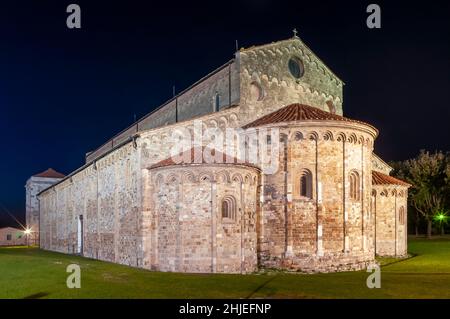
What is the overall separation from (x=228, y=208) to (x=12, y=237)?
177ft

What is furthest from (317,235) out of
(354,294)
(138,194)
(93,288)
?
(93,288)

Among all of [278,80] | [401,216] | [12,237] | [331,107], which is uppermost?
[278,80]

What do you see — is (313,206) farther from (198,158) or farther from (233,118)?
(233,118)

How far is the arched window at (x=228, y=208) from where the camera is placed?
74.8ft

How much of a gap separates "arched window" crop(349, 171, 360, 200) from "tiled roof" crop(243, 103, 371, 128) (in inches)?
104

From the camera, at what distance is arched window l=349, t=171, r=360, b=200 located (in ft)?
81.0

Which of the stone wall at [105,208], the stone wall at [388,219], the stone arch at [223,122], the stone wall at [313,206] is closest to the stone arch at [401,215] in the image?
the stone wall at [388,219]

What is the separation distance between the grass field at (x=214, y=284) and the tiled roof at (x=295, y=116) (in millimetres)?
7199

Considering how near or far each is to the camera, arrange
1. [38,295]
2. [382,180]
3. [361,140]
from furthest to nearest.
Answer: [382,180] < [361,140] < [38,295]

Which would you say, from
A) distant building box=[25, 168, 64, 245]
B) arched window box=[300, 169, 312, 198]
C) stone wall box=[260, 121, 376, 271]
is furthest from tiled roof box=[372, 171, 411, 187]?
distant building box=[25, 168, 64, 245]

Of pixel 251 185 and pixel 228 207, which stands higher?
pixel 251 185

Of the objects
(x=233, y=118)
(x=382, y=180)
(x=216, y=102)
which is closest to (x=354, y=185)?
(x=233, y=118)

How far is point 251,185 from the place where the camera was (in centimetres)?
2378

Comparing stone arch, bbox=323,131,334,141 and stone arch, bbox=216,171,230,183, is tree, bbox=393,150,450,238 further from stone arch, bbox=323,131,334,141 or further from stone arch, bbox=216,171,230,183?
stone arch, bbox=216,171,230,183
